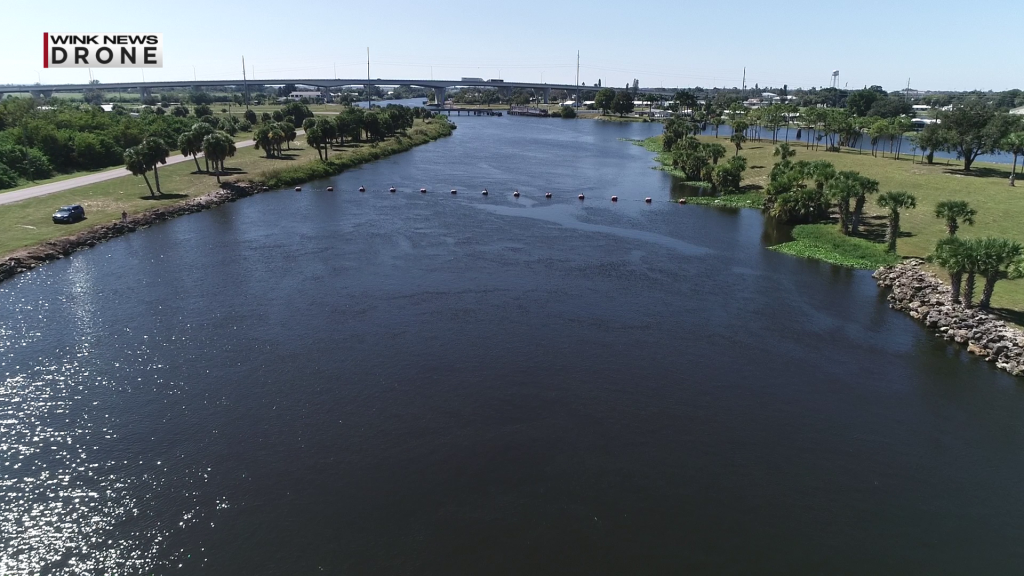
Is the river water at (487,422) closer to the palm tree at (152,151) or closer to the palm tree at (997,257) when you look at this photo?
the palm tree at (997,257)

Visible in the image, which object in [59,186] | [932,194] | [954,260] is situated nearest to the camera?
[954,260]

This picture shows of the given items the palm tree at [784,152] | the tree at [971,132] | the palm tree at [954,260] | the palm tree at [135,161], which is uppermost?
the tree at [971,132]

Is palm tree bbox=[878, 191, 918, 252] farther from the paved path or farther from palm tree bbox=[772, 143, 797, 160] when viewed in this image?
the paved path

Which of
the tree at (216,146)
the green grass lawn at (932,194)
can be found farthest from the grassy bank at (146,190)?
the green grass lawn at (932,194)

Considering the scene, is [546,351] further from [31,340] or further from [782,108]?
[782,108]

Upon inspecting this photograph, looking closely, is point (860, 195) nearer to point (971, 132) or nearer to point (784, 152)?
point (784, 152)

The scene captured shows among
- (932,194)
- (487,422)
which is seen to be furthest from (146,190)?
(932,194)

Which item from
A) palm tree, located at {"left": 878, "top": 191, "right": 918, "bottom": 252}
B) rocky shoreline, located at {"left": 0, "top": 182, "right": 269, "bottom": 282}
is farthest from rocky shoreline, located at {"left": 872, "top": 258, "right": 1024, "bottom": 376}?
rocky shoreline, located at {"left": 0, "top": 182, "right": 269, "bottom": 282}
